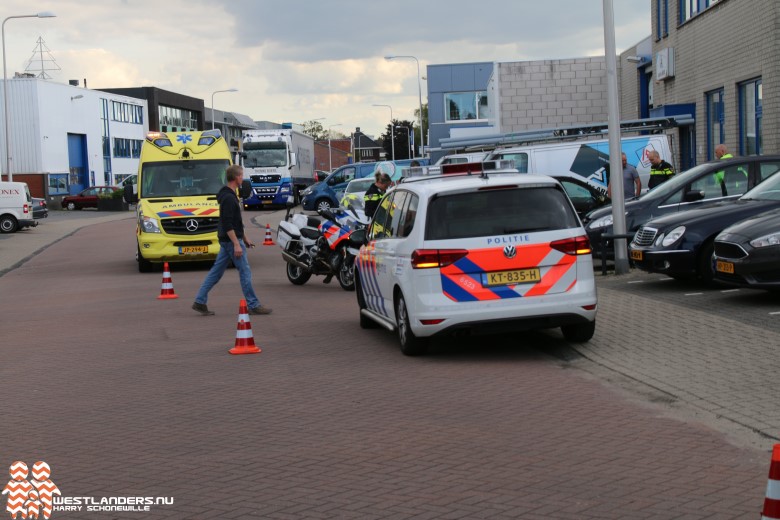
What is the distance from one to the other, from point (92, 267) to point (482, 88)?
5108 centimetres

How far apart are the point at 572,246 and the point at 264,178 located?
42.5 metres

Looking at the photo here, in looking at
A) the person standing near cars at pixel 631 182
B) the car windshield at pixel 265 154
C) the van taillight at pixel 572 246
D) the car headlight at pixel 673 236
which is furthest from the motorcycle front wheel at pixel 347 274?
the car windshield at pixel 265 154

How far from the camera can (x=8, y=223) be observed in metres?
41.8

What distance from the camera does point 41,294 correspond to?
59.0 feet

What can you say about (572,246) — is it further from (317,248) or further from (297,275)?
(297,275)

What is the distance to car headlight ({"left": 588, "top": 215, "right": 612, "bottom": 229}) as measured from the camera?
17511 mm

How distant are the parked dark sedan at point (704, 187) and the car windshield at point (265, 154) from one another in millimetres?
35825

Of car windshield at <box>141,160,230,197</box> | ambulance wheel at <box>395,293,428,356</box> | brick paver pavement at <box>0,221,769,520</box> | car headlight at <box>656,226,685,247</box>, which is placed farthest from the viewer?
car windshield at <box>141,160,230,197</box>

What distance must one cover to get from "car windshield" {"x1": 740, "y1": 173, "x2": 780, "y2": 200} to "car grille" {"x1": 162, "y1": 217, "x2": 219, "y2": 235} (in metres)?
10.6

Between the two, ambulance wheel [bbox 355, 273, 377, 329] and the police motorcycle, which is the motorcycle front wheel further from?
ambulance wheel [bbox 355, 273, 377, 329]

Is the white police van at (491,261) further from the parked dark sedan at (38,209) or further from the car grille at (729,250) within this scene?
the parked dark sedan at (38,209)

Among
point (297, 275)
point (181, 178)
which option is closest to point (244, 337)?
point (297, 275)

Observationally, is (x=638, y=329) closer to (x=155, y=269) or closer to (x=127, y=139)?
(x=155, y=269)

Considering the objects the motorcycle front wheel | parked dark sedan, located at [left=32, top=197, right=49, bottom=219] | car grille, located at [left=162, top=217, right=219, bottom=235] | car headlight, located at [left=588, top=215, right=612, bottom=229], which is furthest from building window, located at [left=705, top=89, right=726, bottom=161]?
parked dark sedan, located at [left=32, top=197, right=49, bottom=219]
